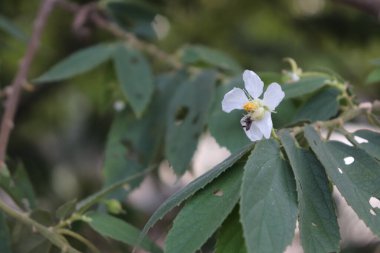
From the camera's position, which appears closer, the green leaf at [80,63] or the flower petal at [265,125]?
the flower petal at [265,125]

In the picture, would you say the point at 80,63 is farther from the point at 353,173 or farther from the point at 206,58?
the point at 353,173

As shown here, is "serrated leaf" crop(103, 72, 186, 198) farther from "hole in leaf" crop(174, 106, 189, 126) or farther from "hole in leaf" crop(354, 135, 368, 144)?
"hole in leaf" crop(354, 135, 368, 144)

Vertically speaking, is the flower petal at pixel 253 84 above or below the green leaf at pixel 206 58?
below

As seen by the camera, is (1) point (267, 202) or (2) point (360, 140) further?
(2) point (360, 140)

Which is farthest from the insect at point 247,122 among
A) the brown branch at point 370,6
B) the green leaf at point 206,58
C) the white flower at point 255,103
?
the brown branch at point 370,6

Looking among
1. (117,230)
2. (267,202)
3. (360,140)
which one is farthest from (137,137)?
(267,202)

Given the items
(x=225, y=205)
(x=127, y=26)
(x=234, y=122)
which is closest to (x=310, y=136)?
(x=225, y=205)

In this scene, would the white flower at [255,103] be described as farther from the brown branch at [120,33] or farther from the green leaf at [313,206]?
the brown branch at [120,33]
